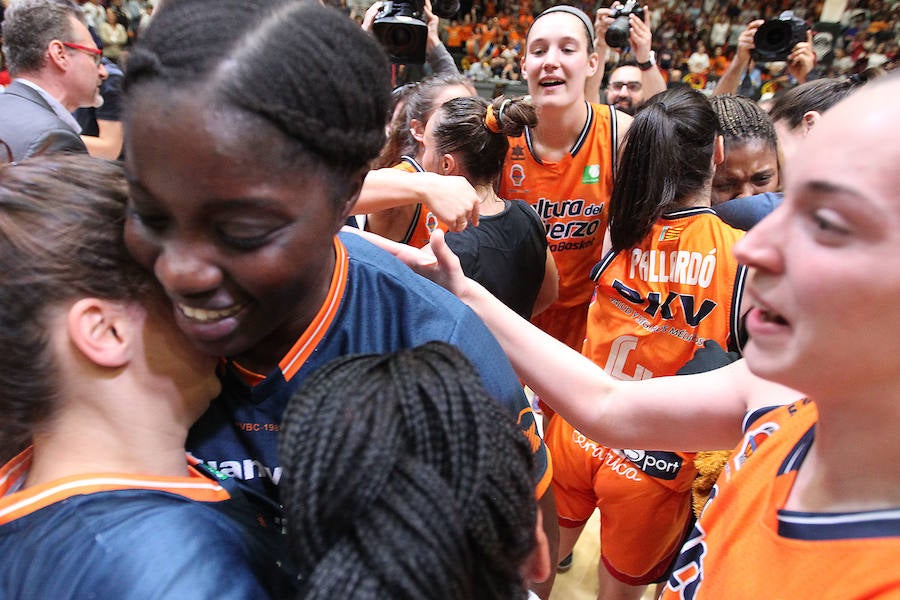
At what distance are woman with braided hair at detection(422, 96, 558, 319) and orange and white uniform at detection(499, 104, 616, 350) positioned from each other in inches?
13.8

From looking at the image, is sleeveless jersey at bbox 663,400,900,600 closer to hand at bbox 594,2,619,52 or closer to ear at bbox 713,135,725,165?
ear at bbox 713,135,725,165

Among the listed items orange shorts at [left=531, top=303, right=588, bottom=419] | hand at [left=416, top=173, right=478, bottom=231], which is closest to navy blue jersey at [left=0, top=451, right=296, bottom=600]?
hand at [left=416, top=173, right=478, bottom=231]

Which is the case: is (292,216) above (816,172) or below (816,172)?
below

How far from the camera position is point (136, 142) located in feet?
1.94

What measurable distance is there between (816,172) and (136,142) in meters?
0.65

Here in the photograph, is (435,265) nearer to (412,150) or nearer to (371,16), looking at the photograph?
(412,150)

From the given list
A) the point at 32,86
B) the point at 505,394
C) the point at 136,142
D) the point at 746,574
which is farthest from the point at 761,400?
the point at 32,86

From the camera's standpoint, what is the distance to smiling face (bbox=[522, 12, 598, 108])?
86.8 inches

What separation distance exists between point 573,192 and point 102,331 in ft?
5.79

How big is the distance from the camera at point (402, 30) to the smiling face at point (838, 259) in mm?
2178

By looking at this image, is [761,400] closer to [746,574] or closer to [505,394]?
[746,574]

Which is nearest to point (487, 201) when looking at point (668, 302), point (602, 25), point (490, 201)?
point (490, 201)

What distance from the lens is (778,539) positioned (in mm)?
659

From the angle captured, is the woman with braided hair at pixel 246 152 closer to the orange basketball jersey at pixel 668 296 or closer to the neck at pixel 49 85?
the orange basketball jersey at pixel 668 296
